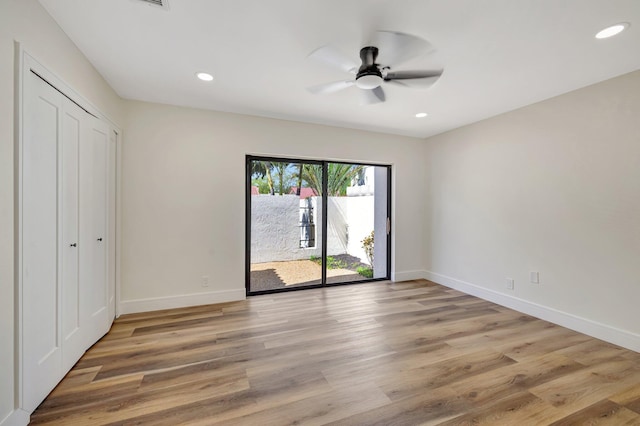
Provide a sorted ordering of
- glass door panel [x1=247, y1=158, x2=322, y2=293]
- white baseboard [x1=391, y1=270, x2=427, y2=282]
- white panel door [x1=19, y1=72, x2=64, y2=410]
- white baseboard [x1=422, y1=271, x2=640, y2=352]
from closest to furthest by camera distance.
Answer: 1. white panel door [x1=19, y1=72, x2=64, y2=410]
2. white baseboard [x1=422, y1=271, x2=640, y2=352]
3. glass door panel [x1=247, y1=158, x2=322, y2=293]
4. white baseboard [x1=391, y1=270, x2=427, y2=282]

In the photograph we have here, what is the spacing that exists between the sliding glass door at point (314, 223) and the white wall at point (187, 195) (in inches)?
10.0

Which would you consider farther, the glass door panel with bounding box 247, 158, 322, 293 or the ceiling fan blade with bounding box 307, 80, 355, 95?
the glass door panel with bounding box 247, 158, 322, 293

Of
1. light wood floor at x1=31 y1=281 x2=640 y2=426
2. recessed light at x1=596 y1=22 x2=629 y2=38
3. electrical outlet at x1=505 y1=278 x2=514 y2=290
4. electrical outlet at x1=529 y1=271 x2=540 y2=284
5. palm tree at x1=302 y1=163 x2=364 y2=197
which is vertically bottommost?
→ light wood floor at x1=31 y1=281 x2=640 y2=426

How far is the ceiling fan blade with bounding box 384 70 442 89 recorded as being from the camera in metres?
2.01

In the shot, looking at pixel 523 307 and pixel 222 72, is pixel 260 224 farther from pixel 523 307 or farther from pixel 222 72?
pixel 523 307

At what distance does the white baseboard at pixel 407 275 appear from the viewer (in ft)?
15.3

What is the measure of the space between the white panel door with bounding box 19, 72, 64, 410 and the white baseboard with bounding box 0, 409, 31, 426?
0.15 feet

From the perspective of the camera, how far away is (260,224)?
393 centimetres

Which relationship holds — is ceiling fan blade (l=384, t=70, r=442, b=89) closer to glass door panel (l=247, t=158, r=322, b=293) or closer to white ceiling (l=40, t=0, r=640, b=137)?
white ceiling (l=40, t=0, r=640, b=137)

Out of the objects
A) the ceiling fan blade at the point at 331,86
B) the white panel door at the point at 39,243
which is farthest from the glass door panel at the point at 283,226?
the white panel door at the point at 39,243

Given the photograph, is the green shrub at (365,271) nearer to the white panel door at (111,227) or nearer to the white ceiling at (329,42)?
the white ceiling at (329,42)

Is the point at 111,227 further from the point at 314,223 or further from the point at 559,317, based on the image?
the point at 559,317

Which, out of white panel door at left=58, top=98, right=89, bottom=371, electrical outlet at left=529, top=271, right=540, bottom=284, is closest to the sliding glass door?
white panel door at left=58, top=98, right=89, bottom=371

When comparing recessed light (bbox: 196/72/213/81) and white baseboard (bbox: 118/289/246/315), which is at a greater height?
recessed light (bbox: 196/72/213/81)
